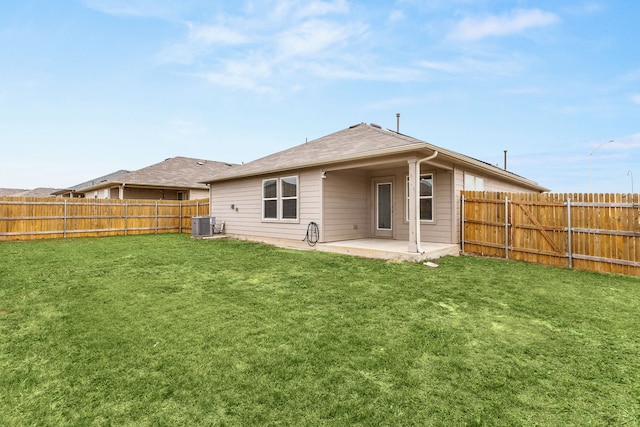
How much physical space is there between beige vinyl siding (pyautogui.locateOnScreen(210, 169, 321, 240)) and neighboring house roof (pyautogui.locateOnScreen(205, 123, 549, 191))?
0.37m

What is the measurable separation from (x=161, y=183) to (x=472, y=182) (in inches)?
634

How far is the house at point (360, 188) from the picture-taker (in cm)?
779

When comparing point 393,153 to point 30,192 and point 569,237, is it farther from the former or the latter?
point 30,192

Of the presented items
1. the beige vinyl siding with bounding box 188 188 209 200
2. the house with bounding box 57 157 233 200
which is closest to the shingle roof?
the house with bounding box 57 157 233 200

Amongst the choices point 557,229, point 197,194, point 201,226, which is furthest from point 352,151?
point 197,194

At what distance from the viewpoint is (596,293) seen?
461cm

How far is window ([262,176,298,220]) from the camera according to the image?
9.50 m

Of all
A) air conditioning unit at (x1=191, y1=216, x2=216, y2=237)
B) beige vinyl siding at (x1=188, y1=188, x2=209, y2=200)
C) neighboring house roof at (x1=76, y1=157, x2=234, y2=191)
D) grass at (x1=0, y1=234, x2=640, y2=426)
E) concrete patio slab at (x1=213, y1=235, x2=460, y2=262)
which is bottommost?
grass at (x1=0, y1=234, x2=640, y2=426)

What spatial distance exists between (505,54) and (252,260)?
11.3 m

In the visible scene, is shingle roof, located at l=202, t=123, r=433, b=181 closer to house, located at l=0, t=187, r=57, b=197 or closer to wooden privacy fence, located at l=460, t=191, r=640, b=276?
wooden privacy fence, located at l=460, t=191, r=640, b=276

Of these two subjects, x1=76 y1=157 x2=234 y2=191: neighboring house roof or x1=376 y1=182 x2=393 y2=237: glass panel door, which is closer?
x1=376 y1=182 x2=393 y2=237: glass panel door

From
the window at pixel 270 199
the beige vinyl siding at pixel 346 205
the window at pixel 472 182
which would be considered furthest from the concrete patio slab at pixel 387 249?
the window at pixel 472 182

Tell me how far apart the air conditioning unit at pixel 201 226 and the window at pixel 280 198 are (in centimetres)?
298

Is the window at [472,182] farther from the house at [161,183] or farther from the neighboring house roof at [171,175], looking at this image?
the house at [161,183]
